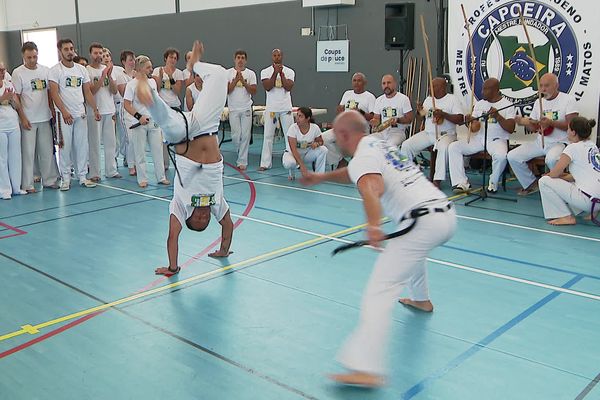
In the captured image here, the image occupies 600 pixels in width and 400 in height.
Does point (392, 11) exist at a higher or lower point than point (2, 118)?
higher

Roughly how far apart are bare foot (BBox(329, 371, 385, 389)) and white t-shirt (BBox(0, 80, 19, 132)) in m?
6.56

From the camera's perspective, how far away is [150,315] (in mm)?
4297

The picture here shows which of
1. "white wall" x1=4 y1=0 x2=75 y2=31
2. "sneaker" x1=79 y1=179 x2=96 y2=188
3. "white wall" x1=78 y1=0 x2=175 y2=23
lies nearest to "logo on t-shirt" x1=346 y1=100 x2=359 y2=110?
"sneaker" x1=79 y1=179 x2=96 y2=188

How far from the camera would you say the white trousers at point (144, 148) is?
8.91 metres

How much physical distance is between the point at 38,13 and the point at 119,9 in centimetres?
564

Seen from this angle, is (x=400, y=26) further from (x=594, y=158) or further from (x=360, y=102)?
(x=594, y=158)

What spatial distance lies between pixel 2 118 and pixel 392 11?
246 inches

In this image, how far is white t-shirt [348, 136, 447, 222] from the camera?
3.27 meters

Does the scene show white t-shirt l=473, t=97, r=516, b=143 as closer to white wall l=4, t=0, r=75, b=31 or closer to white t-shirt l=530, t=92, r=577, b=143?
Result: white t-shirt l=530, t=92, r=577, b=143

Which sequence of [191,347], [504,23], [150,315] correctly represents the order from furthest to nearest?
[504,23], [150,315], [191,347]

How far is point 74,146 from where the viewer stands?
28.9ft

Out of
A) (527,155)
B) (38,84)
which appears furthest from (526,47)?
(38,84)

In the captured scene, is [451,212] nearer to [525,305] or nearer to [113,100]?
[525,305]

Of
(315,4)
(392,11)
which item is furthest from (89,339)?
(315,4)
